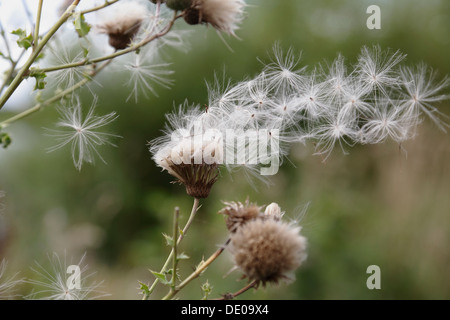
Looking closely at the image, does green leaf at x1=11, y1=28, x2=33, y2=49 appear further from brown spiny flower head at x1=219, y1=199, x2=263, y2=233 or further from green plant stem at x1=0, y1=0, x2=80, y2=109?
brown spiny flower head at x1=219, y1=199, x2=263, y2=233

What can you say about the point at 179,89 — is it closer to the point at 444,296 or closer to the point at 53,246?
the point at 53,246

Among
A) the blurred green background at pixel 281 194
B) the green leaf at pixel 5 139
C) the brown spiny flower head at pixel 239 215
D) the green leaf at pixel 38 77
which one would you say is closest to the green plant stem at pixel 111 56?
the green leaf at pixel 38 77

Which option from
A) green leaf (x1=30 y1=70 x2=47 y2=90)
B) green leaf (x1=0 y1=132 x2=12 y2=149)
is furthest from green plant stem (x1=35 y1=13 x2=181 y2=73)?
green leaf (x1=0 y1=132 x2=12 y2=149)

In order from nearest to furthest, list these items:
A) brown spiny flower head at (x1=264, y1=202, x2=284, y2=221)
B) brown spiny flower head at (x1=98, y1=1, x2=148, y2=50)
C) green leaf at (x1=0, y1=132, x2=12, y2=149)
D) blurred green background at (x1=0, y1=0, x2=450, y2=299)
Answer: green leaf at (x1=0, y1=132, x2=12, y2=149)
brown spiny flower head at (x1=264, y1=202, x2=284, y2=221)
brown spiny flower head at (x1=98, y1=1, x2=148, y2=50)
blurred green background at (x1=0, y1=0, x2=450, y2=299)

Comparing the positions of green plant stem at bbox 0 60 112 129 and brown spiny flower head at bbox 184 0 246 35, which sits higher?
brown spiny flower head at bbox 184 0 246 35

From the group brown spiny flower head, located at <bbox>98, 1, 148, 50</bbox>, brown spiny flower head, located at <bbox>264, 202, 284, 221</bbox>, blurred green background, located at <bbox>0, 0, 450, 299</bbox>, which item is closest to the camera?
brown spiny flower head, located at <bbox>264, 202, 284, 221</bbox>
